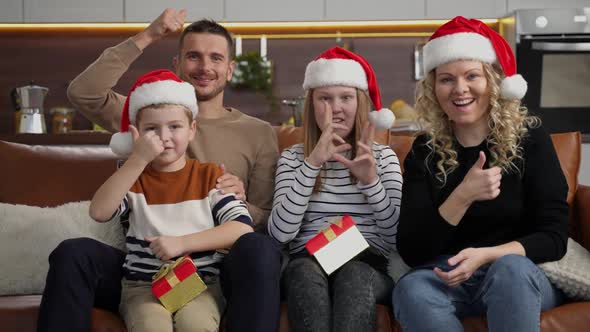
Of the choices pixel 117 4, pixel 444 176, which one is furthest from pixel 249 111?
pixel 444 176

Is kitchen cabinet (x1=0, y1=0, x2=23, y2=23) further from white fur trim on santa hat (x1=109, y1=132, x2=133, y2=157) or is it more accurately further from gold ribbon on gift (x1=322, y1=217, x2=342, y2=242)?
gold ribbon on gift (x1=322, y1=217, x2=342, y2=242)

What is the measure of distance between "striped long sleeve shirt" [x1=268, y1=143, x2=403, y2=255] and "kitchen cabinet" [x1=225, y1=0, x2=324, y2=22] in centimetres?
229

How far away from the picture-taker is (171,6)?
430 centimetres

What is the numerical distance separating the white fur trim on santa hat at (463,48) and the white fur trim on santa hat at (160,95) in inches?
25.6

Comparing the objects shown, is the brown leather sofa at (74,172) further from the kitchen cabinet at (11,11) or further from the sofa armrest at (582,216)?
the kitchen cabinet at (11,11)

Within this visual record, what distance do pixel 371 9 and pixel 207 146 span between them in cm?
228

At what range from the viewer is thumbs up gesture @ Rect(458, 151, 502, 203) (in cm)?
172

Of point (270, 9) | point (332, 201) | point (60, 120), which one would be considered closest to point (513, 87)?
point (332, 201)

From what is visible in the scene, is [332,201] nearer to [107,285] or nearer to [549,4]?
[107,285]

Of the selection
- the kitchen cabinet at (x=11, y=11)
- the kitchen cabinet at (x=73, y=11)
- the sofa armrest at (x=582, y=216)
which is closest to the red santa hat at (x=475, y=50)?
the sofa armrest at (x=582, y=216)

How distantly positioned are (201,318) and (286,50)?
3149 mm

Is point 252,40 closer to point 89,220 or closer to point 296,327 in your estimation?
point 89,220

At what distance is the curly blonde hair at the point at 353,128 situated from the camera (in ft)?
6.97

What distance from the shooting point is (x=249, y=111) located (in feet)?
15.2
